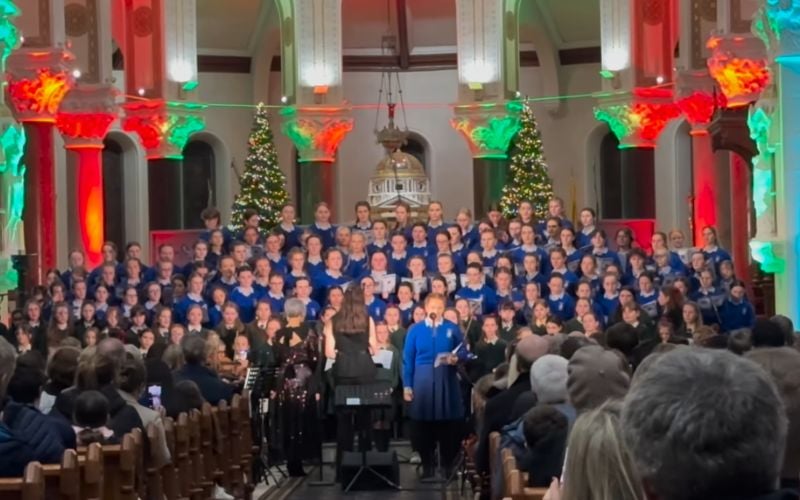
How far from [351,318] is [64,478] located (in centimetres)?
690

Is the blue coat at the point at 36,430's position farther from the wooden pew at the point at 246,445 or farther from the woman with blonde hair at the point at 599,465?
the wooden pew at the point at 246,445

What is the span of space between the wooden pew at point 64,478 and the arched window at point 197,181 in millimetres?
23267

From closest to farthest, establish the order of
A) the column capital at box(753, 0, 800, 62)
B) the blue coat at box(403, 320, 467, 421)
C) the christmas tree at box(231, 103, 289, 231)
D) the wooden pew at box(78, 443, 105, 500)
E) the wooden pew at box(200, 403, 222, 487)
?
the wooden pew at box(78, 443, 105, 500) → the wooden pew at box(200, 403, 222, 487) → the blue coat at box(403, 320, 467, 421) → the column capital at box(753, 0, 800, 62) → the christmas tree at box(231, 103, 289, 231)

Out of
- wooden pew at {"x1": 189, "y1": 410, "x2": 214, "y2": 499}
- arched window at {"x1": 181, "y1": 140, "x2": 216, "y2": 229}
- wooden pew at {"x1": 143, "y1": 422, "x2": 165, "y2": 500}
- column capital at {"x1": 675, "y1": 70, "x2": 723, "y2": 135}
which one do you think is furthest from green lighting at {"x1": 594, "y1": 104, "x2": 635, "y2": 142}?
wooden pew at {"x1": 143, "y1": 422, "x2": 165, "y2": 500}

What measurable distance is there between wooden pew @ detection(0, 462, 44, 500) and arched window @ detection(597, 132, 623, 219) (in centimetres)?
2453

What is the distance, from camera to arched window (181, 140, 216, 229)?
97.8 feet

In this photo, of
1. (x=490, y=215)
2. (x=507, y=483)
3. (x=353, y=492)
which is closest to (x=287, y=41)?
(x=490, y=215)

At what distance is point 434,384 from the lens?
44.0ft

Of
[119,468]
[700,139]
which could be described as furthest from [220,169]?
[119,468]

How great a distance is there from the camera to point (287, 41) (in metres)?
25.5

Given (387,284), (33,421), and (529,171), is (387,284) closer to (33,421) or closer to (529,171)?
(33,421)

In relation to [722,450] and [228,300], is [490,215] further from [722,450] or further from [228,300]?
[722,450]

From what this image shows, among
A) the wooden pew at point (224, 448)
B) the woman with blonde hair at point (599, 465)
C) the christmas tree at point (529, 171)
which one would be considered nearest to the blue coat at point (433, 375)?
the wooden pew at point (224, 448)

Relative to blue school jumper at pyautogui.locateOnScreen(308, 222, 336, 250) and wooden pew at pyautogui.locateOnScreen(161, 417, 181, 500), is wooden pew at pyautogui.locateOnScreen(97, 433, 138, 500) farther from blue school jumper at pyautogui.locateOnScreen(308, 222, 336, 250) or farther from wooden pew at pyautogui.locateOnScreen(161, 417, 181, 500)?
blue school jumper at pyautogui.locateOnScreen(308, 222, 336, 250)
